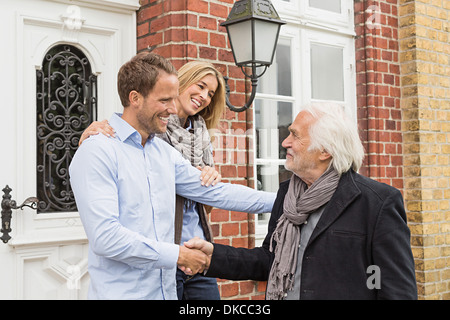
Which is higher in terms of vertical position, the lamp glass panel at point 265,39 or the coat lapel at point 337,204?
the lamp glass panel at point 265,39

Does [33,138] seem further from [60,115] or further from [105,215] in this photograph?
[105,215]

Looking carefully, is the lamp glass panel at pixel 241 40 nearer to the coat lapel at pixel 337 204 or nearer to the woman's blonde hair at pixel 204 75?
the woman's blonde hair at pixel 204 75

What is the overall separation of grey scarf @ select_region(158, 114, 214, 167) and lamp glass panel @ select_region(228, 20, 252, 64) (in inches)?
27.8

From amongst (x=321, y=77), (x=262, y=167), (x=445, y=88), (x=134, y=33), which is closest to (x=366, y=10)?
(x=321, y=77)

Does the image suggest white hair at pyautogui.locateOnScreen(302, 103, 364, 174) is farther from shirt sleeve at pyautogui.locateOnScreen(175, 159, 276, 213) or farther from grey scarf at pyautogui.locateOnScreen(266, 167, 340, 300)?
shirt sleeve at pyautogui.locateOnScreen(175, 159, 276, 213)

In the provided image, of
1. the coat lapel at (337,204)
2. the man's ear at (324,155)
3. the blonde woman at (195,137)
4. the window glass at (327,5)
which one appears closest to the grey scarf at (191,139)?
the blonde woman at (195,137)

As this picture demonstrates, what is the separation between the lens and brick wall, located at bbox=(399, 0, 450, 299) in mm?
4961

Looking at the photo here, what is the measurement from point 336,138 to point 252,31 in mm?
1418

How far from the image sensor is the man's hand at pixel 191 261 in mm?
2379

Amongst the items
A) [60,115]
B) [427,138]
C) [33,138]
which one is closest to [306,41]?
[427,138]

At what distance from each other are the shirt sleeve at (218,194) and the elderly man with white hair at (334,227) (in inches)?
12.8

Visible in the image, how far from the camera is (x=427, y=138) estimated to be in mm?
5016

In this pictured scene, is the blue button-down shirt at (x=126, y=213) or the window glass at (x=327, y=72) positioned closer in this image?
the blue button-down shirt at (x=126, y=213)
